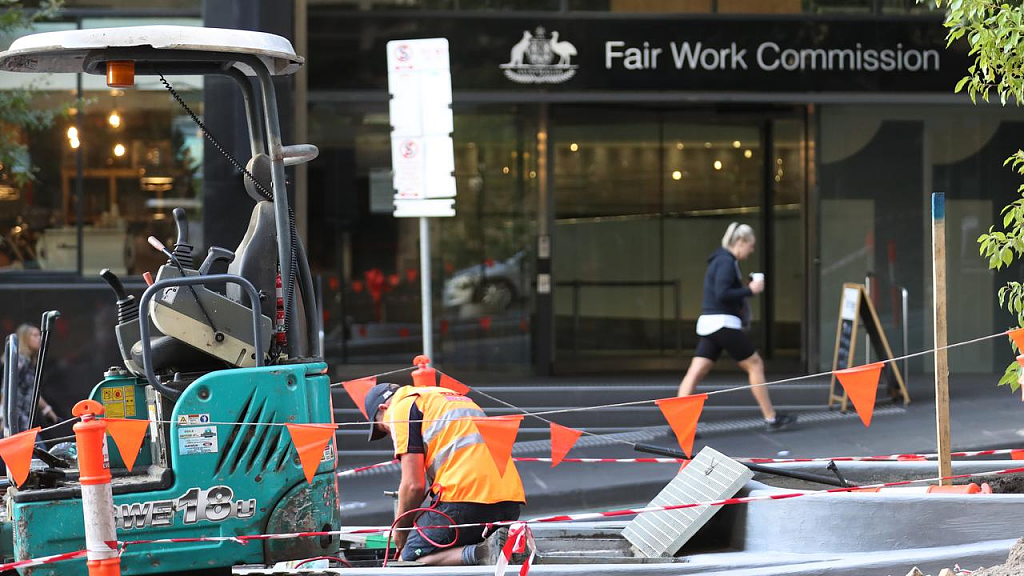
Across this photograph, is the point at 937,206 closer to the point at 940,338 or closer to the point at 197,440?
the point at 940,338

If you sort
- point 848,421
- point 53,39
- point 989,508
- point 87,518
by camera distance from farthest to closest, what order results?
point 848,421
point 989,508
point 53,39
point 87,518

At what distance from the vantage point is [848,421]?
456 inches

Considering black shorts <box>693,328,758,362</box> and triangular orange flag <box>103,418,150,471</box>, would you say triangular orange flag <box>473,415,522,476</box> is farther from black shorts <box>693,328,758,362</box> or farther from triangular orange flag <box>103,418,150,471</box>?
black shorts <box>693,328,758,362</box>

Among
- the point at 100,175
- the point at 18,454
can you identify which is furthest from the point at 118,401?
the point at 100,175

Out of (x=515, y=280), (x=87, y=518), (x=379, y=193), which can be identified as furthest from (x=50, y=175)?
(x=87, y=518)

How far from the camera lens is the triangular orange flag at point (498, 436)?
18.7 ft

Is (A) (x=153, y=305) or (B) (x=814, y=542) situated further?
(B) (x=814, y=542)

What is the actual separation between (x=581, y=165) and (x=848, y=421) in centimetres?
466

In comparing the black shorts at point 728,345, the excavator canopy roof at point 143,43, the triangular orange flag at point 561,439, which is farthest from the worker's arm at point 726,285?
the excavator canopy roof at point 143,43

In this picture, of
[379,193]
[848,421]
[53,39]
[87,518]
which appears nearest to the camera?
[87,518]

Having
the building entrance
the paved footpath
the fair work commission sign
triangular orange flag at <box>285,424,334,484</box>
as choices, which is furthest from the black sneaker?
triangular orange flag at <box>285,424,334,484</box>

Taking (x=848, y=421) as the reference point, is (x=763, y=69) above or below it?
above

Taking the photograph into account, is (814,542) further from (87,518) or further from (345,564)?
(87,518)

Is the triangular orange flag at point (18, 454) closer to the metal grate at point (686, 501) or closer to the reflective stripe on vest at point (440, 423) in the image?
the reflective stripe on vest at point (440, 423)
